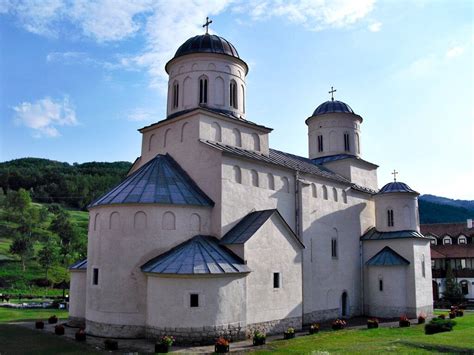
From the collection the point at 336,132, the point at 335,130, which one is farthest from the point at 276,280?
the point at 335,130

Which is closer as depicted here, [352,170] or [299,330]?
[299,330]

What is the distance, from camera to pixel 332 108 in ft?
118

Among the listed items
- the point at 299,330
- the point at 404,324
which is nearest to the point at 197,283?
the point at 299,330

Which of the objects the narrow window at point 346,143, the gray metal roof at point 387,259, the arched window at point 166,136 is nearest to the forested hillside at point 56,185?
the narrow window at point 346,143

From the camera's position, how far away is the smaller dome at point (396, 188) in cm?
3112

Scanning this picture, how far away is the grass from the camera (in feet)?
54.0

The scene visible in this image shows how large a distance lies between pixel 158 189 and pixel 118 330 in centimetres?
683

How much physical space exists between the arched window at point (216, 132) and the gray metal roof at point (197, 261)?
5919 millimetres

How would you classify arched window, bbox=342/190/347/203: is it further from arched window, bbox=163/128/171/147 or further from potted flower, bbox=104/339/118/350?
potted flower, bbox=104/339/118/350

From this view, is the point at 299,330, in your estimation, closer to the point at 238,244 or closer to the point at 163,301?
the point at 238,244

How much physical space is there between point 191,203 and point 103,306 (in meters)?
6.39

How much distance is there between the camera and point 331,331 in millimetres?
22438

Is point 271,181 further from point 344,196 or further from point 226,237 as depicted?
point 344,196

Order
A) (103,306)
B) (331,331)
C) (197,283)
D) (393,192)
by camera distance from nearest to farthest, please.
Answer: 1. (197,283)
2. (103,306)
3. (331,331)
4. (393,192)
